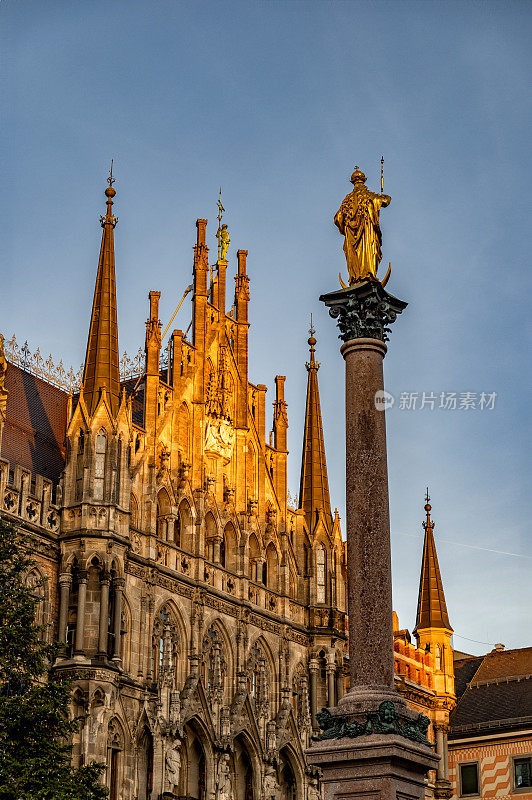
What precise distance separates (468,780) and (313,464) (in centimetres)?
2113

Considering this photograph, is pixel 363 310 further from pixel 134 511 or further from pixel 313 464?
pixel 313 464

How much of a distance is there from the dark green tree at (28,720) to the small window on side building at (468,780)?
38775mm

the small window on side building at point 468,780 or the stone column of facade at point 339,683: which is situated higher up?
the stone column of facade at point 339,683

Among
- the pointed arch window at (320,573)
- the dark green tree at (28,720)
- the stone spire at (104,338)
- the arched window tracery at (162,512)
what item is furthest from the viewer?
the pointed arch window at (320,573)

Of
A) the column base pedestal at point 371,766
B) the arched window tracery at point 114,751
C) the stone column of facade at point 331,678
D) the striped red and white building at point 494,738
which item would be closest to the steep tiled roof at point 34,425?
the arched window tracery at point 114,751

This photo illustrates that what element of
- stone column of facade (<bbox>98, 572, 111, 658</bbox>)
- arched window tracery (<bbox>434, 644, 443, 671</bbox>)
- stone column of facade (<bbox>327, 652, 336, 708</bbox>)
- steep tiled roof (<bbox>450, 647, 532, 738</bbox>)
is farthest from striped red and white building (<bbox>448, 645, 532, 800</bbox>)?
stone column of facade (<bbox>98, 572, 111, 658</bbox>)

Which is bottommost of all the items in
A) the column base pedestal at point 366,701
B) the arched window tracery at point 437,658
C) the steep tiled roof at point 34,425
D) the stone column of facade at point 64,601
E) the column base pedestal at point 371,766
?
the column base pedestal at point 371,766

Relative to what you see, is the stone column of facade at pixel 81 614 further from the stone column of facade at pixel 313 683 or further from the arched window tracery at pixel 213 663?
the stone column of facade at pixel 313 683

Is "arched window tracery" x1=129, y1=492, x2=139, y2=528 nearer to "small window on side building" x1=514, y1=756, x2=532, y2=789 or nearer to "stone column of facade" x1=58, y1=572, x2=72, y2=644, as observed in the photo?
"stone column of facade" x1=58, y1=572, x2=72, y2=644

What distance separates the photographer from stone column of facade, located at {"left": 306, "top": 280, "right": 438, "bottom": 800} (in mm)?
21094

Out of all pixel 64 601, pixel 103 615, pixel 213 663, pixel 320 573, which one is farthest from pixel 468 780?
pixel 64 601

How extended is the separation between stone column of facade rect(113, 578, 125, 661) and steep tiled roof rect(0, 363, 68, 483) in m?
4.83

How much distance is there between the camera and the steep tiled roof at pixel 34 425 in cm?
4441

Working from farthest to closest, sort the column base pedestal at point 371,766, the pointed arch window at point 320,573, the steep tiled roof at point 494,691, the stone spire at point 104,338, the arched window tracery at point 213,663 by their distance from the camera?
1. the steep tiled roof at point 494,691
2. the pointed arch window at point 320,573
3. the arched window tracery at point 213,663
4. the stone spire at point 104,338
5. the column base pedestal at point 371,766
